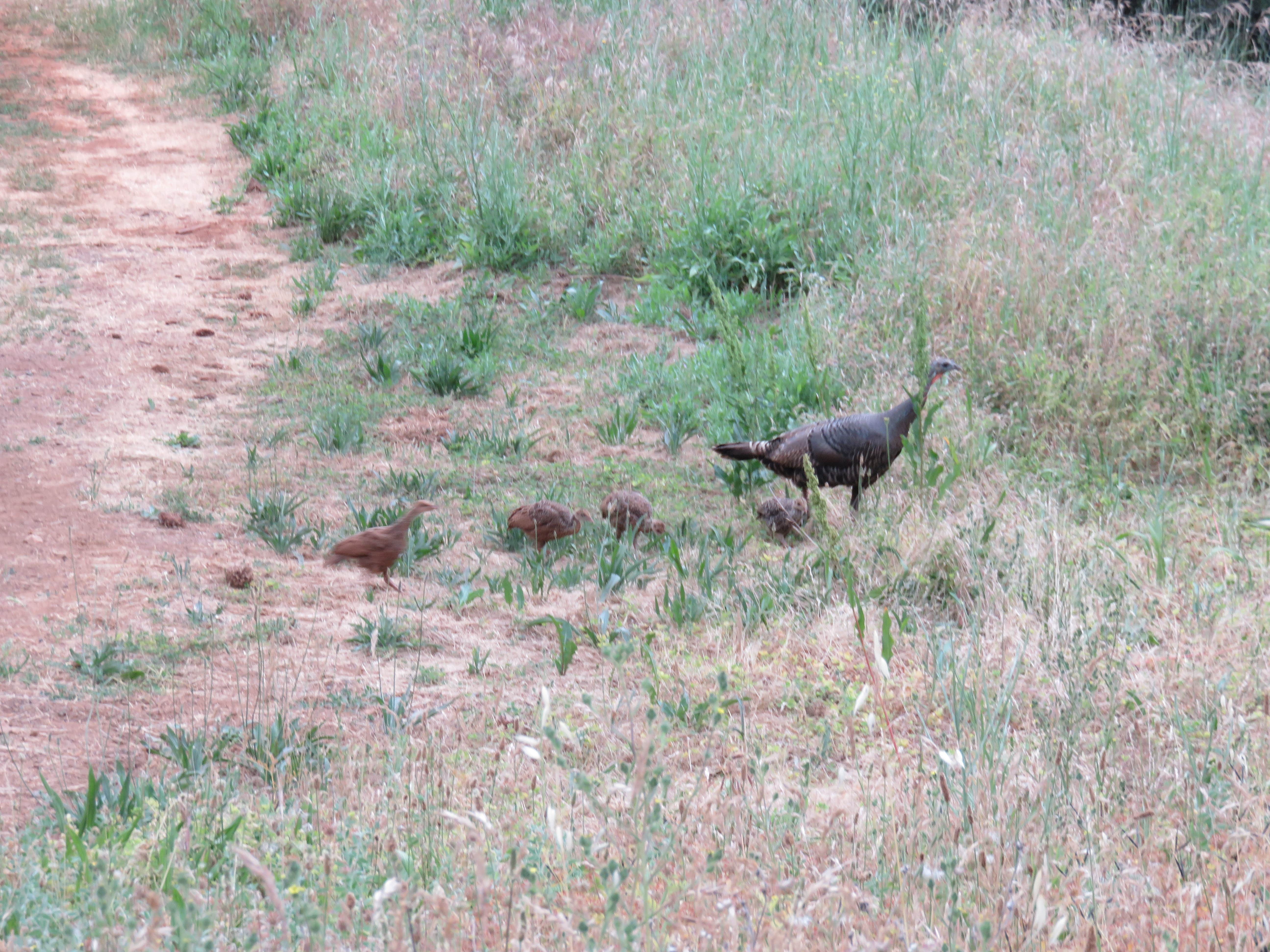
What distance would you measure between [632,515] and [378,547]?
1.12 m

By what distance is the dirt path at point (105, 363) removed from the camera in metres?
3.54

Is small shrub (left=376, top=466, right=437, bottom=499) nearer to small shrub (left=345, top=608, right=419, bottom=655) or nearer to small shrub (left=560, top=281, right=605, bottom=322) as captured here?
small shrub (left=345, top=608, right=419, bottom=655)

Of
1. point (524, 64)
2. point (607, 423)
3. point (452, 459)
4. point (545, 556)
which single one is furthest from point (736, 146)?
point (545, 556)

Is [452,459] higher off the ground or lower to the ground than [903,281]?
lower

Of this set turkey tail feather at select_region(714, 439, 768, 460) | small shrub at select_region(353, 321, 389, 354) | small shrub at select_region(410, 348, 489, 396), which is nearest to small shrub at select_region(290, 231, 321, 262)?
small shrub at select_region(353, 321, 389, 354)

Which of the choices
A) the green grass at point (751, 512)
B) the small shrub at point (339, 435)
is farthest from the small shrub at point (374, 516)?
the small shrub at point (339, 435)

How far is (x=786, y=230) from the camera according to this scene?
7.69 m

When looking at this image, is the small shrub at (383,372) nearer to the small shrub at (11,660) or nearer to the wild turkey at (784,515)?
the wild turkey at (784,515)

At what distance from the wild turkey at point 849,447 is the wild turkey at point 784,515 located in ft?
0.49

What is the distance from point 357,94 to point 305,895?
32.4 feet

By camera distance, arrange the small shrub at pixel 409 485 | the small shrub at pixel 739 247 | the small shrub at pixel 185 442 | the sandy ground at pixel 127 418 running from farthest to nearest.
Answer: the small shrub at pixel 739 247, the small shrub at pixel 185 442, the small shrub at pixel 409 485, the sandy ground at pixel 127 418

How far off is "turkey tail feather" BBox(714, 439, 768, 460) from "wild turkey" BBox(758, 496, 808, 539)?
24 cm

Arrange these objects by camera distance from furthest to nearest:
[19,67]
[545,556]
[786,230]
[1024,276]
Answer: [19,67]
[786,230]
[1024,276]
[545,556]

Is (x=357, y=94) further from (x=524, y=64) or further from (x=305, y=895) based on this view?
(x=305, y=895)
